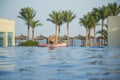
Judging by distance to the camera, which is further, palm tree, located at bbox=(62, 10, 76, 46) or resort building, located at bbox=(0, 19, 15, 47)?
palm tree, located at bbox=(62, 10, 76, 46)

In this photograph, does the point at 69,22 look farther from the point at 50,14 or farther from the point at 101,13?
the point at 101,13

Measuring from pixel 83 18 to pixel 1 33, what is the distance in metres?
18.8

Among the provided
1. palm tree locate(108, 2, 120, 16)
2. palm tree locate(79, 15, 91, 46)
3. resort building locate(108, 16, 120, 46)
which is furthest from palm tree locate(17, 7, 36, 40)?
resort building locate(108, 16, 120, 46)

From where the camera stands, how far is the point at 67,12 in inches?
2111

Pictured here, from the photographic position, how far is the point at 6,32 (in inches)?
1709

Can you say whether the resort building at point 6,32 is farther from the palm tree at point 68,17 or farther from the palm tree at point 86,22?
the palm tree at point 86,22

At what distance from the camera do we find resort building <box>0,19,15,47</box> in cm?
4262

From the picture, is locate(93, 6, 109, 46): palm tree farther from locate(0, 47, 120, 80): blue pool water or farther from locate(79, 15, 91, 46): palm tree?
locate(0, 47, 120, 80): blue pool water

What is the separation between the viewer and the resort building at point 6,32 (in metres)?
42.6

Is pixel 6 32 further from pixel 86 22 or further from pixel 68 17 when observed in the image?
pixel 86 22

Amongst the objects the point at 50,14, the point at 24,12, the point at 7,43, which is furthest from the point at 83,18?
the point at 7,43

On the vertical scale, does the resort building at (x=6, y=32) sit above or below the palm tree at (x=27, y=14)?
below

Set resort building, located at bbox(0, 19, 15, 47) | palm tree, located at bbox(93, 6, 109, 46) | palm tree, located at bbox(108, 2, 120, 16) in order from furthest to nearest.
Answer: palm tree, located at bbox(93, 6, 109, 46)
palm tree, located at bbox(108, 2, 120, 16)
resort building, located at bbox(0, 19, 15, 47)

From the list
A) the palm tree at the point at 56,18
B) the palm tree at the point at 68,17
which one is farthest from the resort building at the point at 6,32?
the palm tree at the point at 68,17
